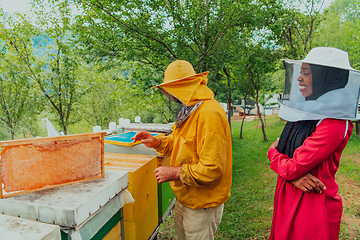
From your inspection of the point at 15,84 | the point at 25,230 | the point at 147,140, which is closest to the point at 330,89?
the point at 147,140

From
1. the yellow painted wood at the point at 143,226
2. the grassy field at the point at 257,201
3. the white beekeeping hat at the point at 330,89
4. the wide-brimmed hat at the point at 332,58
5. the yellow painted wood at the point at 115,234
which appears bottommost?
the grassy field at the point at 257,201

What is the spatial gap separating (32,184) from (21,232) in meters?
0.32

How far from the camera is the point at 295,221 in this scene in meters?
1.46

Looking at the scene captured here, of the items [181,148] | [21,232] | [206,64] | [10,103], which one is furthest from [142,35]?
[10,103]

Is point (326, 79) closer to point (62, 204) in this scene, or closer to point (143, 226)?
point (62, 204)

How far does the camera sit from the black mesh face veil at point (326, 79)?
1372mm

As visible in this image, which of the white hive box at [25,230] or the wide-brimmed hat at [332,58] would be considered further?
the wide-brimmed hat at [332,58]

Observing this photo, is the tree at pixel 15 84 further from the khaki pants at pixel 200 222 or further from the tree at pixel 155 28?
the khaki pants at pixel 200 222

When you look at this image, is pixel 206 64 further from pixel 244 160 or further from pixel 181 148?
pixel 244 160

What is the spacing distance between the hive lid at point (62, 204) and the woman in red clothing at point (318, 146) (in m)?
1.33

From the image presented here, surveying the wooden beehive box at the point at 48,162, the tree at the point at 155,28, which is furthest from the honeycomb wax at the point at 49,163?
the tree at the point at 155,28

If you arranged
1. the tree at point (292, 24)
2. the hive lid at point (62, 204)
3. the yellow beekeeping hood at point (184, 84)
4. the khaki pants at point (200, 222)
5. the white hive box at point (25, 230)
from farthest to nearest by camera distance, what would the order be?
the tree at point (292, 24) < the khaki pants at point (200, 222) < the yellow beekeeping hood at point (184, 84) < the hive lid at point (62, 204) < the white hive box at point (25, 230)

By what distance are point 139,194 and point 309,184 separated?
140 cm

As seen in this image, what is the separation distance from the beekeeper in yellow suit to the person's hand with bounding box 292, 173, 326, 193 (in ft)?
1.74
